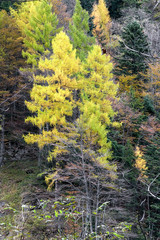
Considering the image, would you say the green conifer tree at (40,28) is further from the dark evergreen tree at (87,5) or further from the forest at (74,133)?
the dark evergreen tree at (87,5)

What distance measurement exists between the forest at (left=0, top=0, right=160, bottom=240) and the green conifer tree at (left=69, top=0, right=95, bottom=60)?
8 cm

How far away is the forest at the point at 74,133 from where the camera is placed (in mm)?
9234

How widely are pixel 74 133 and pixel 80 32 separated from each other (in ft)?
33.1

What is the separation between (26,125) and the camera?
16.7 meters

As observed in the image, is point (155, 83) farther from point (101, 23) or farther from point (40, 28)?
point (101, 23)

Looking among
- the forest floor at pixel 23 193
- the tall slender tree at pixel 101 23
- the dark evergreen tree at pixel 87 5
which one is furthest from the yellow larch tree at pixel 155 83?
the dark evergreen tree at pixel 87 5

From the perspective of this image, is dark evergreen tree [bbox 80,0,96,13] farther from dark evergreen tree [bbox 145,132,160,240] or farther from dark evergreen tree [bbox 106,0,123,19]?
dark evergreen tree [bbox 145,132,160,240]

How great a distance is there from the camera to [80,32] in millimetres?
15734

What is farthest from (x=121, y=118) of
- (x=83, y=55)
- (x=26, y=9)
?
(x=26, y=9)

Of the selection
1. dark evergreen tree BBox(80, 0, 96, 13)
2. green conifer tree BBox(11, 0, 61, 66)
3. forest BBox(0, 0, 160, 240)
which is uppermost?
dark evergreen tree BBox(80, 0, 96, 13)

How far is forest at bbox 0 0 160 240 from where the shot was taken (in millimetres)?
9234

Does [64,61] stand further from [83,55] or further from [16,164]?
[16,164]

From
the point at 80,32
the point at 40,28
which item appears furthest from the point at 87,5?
the point at 40,28

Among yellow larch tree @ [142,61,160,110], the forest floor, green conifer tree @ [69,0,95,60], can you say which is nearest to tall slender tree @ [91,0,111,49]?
green conifer tree @ [69,0,95,60]
